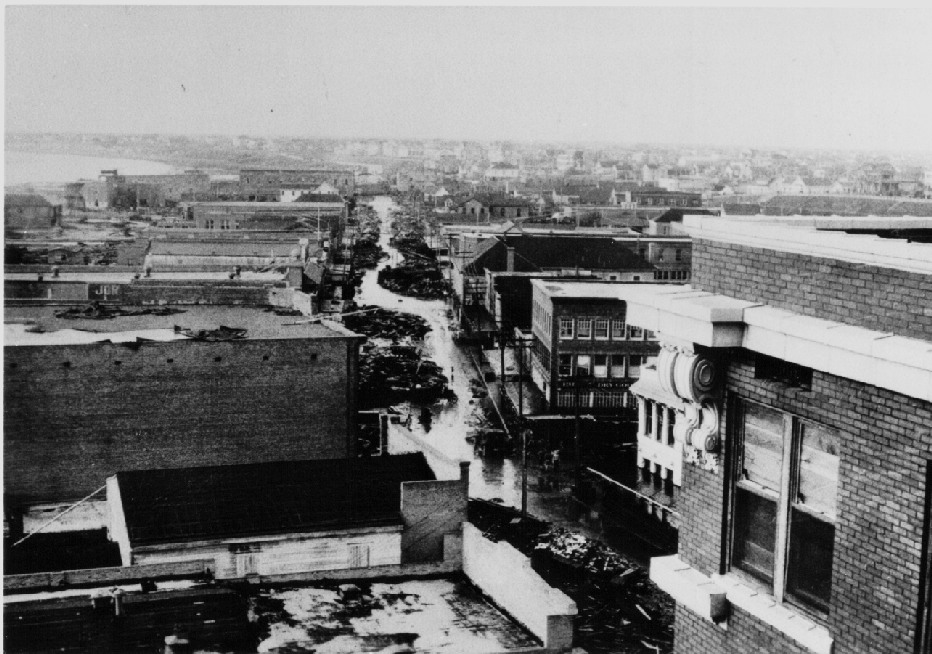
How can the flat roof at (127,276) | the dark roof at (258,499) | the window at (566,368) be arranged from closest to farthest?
the dark roof at (258,499), the window at (566,368), the flat roof at (127,276)

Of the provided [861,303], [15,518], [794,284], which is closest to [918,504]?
[861,303]

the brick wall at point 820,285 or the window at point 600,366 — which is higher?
the brick wall at point 820,285

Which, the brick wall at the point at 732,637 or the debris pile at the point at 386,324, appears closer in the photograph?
the brick wall at the point at 732,637

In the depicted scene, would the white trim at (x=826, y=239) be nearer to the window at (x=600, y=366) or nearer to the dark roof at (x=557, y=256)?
the window at (x=600, y=366)

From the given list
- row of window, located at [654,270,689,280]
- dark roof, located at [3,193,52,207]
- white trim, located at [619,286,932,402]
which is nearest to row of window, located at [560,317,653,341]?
row of window, located at [654,270,689,280]

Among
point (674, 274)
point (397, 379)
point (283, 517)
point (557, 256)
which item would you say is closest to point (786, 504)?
point (283, 517)

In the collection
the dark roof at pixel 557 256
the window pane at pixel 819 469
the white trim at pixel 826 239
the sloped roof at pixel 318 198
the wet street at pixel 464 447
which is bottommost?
the wet street at pixel 464 447

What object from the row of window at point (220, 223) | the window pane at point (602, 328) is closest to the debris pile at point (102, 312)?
the window pane at point (602, 328)

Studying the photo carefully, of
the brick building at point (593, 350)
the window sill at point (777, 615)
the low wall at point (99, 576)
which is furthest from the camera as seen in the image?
the brick building at point (593, 350)
